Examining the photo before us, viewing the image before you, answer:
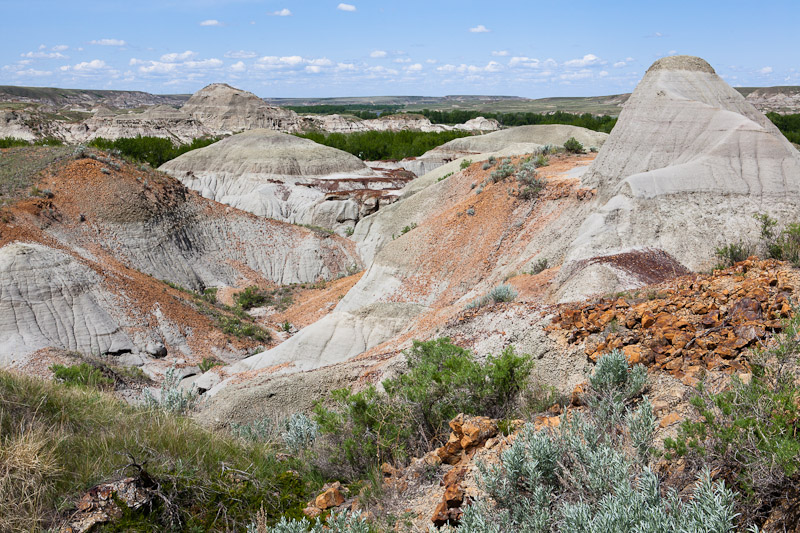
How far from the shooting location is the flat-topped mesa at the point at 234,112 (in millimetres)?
107938

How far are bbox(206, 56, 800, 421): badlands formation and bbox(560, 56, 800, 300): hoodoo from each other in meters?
0.04

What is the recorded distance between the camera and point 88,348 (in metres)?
18.8

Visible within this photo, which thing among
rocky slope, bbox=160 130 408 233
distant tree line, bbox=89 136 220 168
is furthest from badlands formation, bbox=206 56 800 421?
distant tree line, bbox=89 136 220 168

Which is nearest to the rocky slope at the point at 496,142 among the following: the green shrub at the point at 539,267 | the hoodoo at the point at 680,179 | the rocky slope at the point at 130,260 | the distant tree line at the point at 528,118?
the distant tree line at the point at 528,118

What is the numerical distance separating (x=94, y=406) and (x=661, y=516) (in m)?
5.24

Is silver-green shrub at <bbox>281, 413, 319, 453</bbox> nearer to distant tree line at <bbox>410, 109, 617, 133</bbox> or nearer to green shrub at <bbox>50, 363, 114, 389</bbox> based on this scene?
green shrub at <bbox>50, 363, 114, 389</bbox>

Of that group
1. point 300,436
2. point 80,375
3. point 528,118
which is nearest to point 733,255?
point 300,436

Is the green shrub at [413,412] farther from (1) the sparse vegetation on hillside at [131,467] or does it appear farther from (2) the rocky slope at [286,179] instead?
(2) the rocky slope at [286,179]

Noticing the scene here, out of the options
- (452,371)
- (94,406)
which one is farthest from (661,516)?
(94,406)

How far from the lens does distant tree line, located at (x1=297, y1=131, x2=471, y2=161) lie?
78.2m

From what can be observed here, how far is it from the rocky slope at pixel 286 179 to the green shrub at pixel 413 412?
36.3 m

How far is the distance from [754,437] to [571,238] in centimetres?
1192

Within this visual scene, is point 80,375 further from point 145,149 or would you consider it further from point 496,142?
point 145,149

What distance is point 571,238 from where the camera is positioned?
14.8m
